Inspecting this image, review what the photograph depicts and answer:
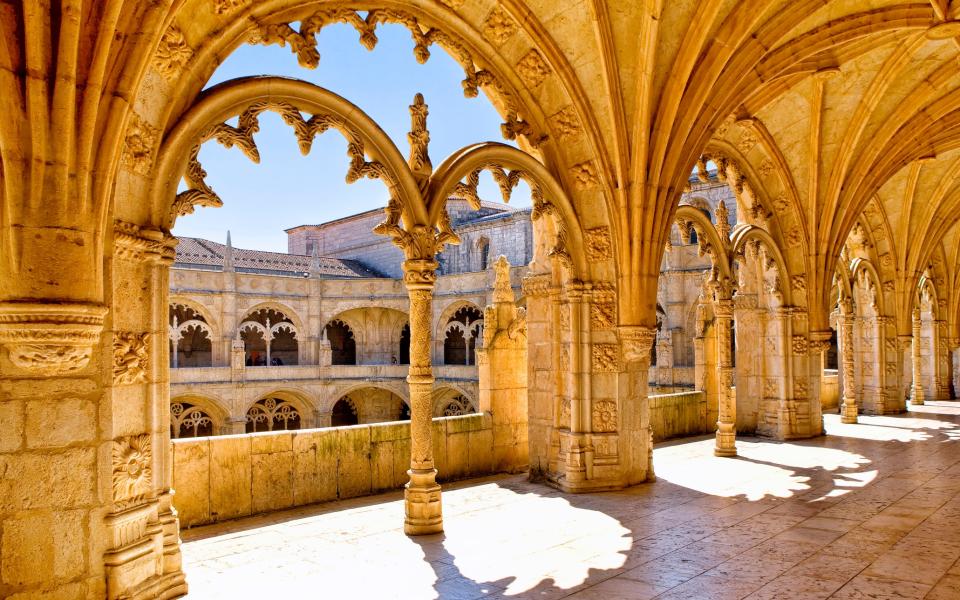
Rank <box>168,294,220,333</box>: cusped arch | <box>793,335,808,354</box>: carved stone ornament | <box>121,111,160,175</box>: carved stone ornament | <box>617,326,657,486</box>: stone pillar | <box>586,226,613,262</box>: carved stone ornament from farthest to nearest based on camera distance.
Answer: <box>168,294,220,333</box>: cusped arch
<box>793,335,808,354</box>: carved stone ornament
<box>586,226,613,262</box>: carved stone ornament
<box>617,326,657,486</box>: stone pillar
<box>121,111,160,175</box>: carved stone ornament

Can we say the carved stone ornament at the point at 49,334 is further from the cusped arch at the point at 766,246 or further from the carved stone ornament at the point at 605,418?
the cusped arch at the point at 766,246

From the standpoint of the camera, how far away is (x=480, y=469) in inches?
315

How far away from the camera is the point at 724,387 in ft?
31.5

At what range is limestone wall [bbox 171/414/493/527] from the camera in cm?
569

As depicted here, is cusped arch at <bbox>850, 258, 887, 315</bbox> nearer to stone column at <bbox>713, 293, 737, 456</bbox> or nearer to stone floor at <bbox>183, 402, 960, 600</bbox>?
stone column at <bbox>713, 293, 737, 456</bbox>

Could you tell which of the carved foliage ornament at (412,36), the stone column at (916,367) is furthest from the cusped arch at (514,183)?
the stone column at (916,367)

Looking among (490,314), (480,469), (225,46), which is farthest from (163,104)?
(480,469)

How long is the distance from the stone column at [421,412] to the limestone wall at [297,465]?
3.87ft

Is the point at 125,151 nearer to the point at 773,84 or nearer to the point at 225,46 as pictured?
the point at 225,46

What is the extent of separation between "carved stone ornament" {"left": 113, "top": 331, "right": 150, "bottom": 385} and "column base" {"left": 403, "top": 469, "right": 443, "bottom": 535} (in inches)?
97.1

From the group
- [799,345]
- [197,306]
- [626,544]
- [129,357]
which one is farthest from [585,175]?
[197,306]

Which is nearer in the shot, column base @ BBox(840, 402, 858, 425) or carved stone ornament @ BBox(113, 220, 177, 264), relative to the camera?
carved stone ornament @ BBox(113, 220, 177, 264)

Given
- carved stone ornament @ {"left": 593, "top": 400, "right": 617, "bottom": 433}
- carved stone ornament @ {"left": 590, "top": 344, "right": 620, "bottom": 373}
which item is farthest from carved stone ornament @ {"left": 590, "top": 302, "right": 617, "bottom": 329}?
carved stone ornament @ {"left": 593, "top": 400, "right": 617, "bottom": 433}

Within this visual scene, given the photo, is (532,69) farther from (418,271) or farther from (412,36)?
(418,271)
